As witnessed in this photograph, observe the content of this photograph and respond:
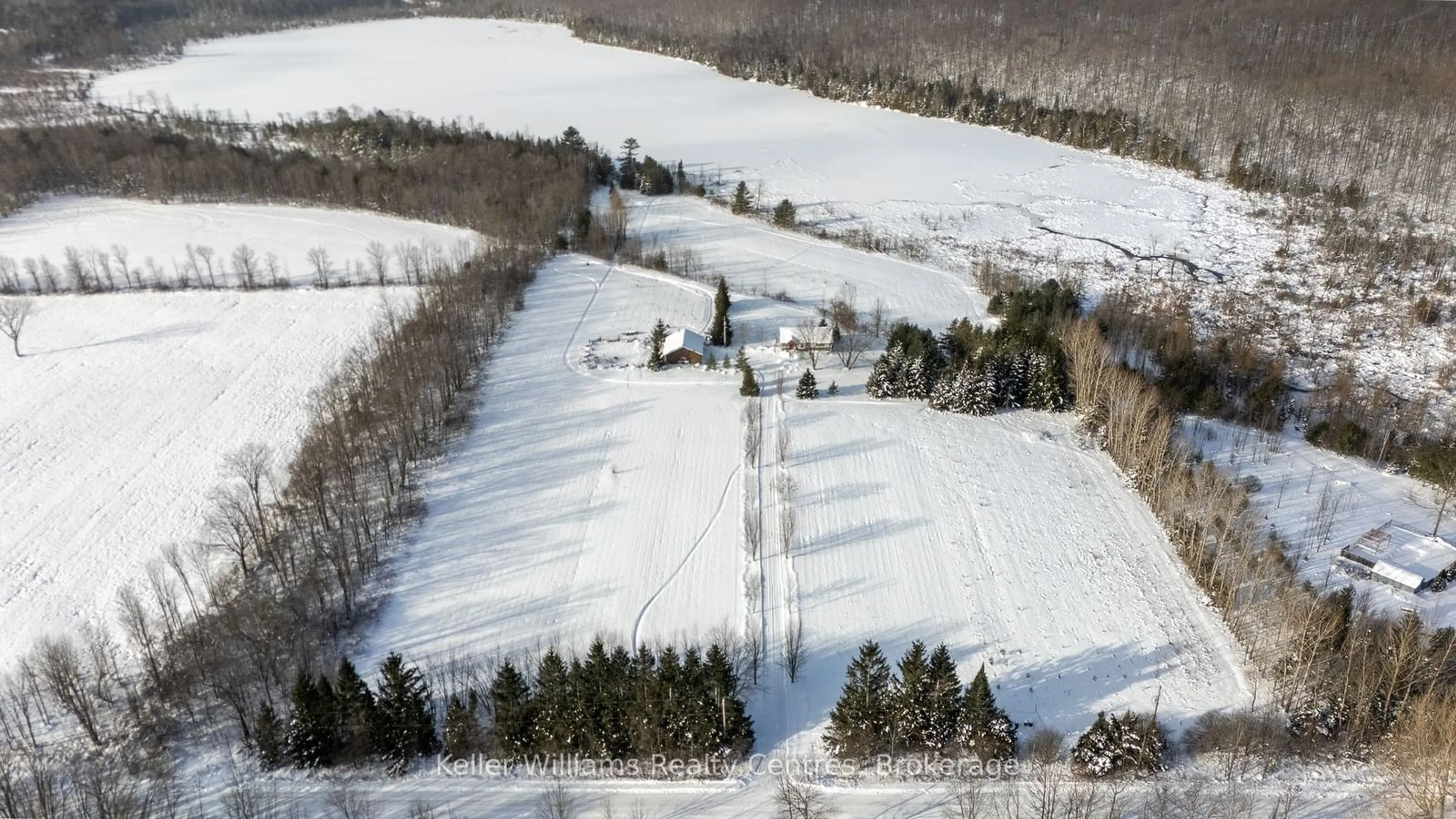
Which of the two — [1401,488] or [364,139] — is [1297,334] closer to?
[1401,488]

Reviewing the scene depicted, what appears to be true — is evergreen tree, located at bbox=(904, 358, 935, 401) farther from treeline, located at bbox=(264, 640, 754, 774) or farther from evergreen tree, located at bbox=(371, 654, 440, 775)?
evergreen tree, located at bbox=(371, 654, 440, 775)

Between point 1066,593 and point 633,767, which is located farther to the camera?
point 1066,593

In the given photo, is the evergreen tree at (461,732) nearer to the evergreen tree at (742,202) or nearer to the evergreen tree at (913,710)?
the evergreen tree at (913,710)

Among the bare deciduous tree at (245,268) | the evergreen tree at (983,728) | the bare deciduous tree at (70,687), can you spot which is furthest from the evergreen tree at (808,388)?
the bare deciduous tree at (245,268)

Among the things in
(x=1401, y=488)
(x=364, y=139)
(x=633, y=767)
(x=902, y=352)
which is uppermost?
(x=364, y=139)

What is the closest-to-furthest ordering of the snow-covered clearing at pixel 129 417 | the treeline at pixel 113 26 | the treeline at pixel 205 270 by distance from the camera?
the snow-covered clearing at pixel 129 417
the treeline at pixel 205 270
the treeline at pixel 113 26

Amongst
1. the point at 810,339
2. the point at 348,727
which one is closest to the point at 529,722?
the point at 348,727

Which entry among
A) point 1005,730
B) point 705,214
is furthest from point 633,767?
point 705,214
